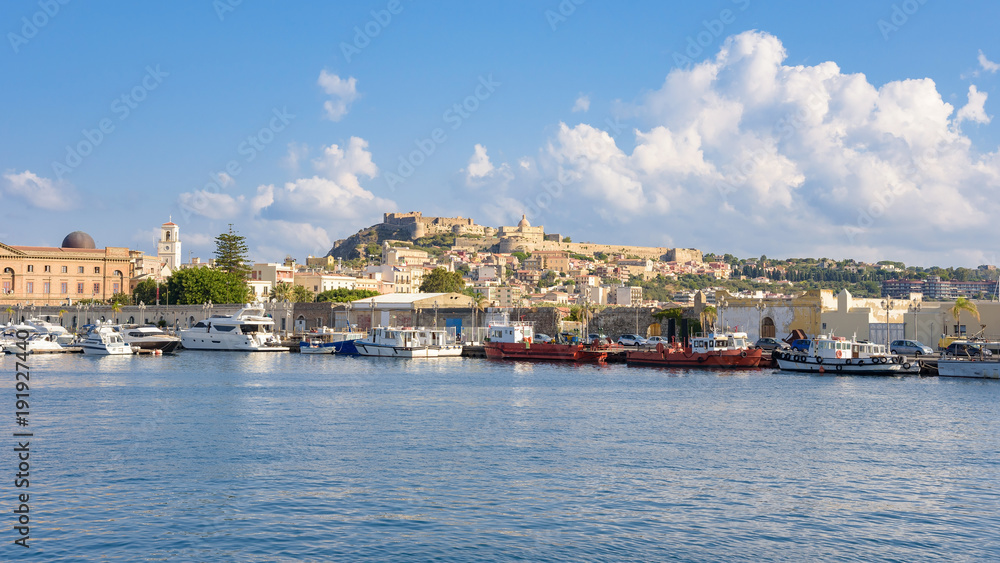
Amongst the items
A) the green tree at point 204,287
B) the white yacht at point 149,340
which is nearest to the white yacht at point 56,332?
the white yacht at point 149,340

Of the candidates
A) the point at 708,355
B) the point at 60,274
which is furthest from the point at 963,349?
the point at 60,274

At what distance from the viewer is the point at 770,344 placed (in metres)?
52.7

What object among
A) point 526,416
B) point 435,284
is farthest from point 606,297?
point 526,416

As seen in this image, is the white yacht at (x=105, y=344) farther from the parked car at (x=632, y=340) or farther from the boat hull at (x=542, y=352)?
the parked car at (x=632, y=340)

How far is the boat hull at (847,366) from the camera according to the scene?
42.3 m

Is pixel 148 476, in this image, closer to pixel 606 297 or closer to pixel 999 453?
pixel 999 453

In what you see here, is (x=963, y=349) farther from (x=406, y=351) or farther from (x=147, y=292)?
(x=147, y=292)

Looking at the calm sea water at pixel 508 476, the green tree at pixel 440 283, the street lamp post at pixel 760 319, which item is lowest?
the calm sea water at pixel 508 476

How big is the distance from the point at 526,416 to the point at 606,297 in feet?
480

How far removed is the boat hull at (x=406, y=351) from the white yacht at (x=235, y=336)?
26.3 feet

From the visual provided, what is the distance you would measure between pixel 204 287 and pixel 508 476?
75679mm

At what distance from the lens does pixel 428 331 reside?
6044cm

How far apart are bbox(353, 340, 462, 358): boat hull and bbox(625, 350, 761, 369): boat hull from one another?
13.4 m

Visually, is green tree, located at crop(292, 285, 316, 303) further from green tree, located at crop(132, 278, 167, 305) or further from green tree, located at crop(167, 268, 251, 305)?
green tree, located at crop(132, 278, 167, 305)
